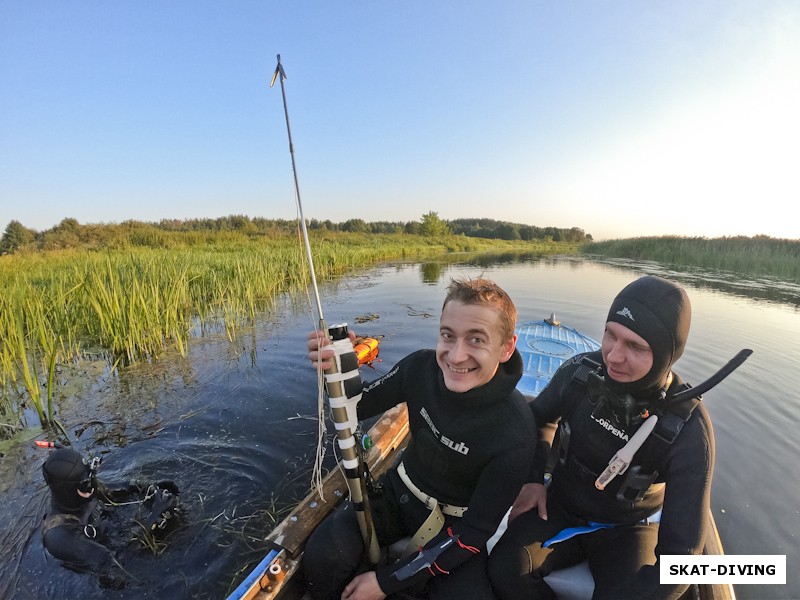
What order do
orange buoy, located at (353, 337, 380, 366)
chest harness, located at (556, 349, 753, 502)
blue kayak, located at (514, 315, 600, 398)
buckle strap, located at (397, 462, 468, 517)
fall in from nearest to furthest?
chest harness, located at (556, 349, 753, 502) → buckle strap, located at (397, 462, 468, 517) → blue kayak, located at (514, 315, 600, 398) → orange buoy, located at (353, 337, 380, 366)

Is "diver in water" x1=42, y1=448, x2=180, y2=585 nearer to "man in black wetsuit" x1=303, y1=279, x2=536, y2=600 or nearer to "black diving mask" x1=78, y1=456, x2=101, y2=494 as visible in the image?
"black diving mask" x1=78, y1=456, x2=101, y2=494

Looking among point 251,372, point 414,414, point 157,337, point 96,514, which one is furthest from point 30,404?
point 414,414

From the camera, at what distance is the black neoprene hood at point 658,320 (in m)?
1.81

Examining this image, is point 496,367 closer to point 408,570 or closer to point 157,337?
point 408,570

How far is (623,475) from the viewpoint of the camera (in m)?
2.00

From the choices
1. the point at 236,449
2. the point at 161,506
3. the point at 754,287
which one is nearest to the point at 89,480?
the point at 161,506

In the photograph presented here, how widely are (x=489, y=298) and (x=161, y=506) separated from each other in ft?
11.7

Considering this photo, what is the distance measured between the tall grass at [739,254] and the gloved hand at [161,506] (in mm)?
28748

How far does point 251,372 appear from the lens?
6.62 meters

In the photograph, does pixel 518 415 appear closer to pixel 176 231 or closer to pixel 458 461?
pixel 458 461

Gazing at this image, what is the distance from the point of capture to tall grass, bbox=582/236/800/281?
71.8 ft

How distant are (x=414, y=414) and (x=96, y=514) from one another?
3.13 metres

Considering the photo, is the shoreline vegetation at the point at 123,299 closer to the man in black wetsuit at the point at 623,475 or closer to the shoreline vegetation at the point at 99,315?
the shoreline vegetation at the point at 99,315

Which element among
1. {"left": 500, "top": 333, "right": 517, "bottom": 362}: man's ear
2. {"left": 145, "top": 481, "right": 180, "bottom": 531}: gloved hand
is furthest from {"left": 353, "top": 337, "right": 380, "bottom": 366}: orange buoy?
{"left": 500, "top": 333, "right": 517, "bottom": 362}: man's ear
